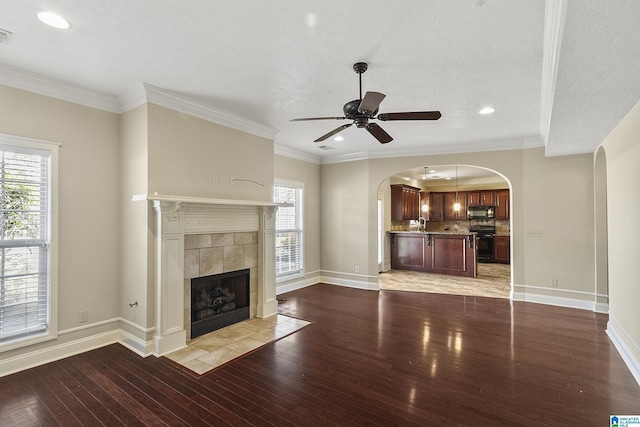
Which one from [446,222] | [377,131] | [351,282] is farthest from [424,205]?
[377,131]

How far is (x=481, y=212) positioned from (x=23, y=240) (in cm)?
1140

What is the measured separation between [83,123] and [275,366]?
336cm

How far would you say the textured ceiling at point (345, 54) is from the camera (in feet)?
6.69

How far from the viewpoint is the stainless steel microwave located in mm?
10562

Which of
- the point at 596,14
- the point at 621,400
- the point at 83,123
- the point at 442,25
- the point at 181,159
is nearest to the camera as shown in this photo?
the point at 596,14

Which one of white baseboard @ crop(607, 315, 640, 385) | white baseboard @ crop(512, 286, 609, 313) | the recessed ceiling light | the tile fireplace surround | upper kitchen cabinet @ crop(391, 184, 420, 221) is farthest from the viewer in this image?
upper kitchen cabinet @ crop(391, 184, 420, 221)

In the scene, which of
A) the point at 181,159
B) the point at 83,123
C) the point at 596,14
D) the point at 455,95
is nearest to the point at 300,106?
the point at 181,159

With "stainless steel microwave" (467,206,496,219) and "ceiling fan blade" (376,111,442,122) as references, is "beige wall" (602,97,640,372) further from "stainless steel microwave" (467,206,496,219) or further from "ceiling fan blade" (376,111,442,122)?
"stainless steel microwave" (467,206,496,219)

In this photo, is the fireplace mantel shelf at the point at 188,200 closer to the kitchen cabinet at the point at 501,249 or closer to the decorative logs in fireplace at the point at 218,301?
the decorative logs in fireplace at the point at 218,301

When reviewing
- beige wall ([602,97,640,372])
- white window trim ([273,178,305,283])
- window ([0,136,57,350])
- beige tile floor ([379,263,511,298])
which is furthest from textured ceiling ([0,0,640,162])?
beige tile floor ([379,263,511,298])

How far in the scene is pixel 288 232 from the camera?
638 centimetres

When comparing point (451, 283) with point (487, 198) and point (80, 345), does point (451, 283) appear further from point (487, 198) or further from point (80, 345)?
point (80, 345)

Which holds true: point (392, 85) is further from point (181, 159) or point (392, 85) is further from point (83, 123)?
point (83, 123)

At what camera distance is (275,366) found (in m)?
3.12
